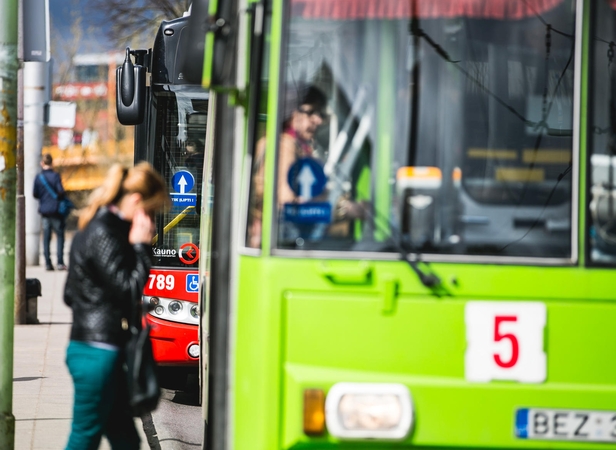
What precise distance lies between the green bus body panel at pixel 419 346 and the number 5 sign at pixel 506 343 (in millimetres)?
27

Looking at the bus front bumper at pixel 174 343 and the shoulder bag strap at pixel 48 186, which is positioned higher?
the shoulder bag strap at pixel 48 186

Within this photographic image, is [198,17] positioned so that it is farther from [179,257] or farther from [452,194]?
[179,257]

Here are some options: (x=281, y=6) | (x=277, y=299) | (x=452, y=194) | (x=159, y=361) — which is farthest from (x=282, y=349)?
(x=159, y=361)

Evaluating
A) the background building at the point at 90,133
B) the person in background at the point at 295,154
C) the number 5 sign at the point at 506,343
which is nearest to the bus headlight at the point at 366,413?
the number 5 sign at the point at 506,343

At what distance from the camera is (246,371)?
3.83 meters

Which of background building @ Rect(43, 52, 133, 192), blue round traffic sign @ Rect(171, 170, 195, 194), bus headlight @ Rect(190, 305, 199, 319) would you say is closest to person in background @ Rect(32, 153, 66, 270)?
blue round traffic sign @ Rect(171, 170, 195, 194)

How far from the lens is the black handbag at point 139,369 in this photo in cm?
455

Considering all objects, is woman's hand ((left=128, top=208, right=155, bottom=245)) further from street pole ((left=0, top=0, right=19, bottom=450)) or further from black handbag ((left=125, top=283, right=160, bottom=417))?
street pole ((left=0, top=0, right=19, bottom=450))

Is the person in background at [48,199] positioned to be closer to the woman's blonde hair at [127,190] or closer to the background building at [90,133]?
the background building at [90,133]

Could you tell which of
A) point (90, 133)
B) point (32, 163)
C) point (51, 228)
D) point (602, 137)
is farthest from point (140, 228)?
point (90, 133)

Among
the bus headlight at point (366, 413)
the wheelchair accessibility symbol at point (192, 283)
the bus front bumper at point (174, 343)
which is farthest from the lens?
the wheelchair accessibility symbol at point (192, 283)

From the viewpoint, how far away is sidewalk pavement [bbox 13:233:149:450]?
6852 mm

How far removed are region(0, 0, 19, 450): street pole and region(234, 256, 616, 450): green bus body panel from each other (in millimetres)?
2624

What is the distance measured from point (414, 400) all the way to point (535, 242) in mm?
717
